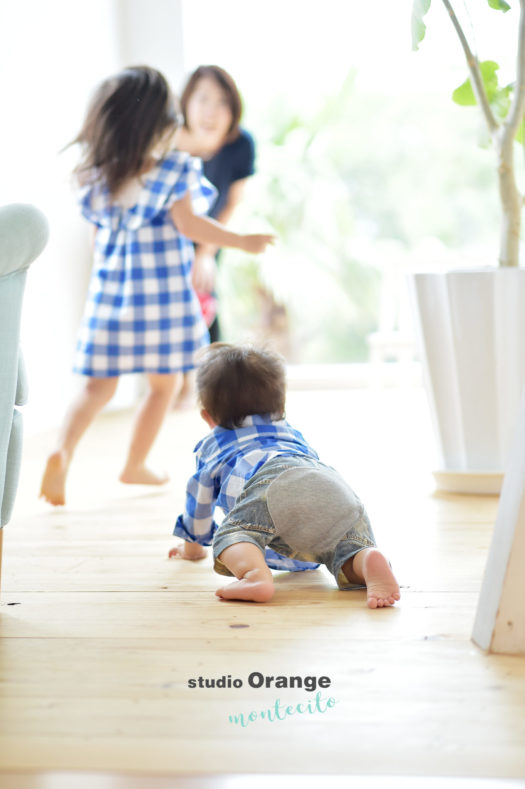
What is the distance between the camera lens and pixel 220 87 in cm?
299

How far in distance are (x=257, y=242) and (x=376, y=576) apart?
85cm

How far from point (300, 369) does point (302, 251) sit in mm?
1358

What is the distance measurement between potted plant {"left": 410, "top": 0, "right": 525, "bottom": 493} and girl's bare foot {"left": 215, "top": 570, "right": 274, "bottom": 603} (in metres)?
0.80

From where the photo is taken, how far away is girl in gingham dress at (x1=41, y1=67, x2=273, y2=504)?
192cm

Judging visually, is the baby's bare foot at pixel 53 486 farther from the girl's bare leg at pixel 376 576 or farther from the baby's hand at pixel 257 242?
the girl's bare leg at pixel 376 576

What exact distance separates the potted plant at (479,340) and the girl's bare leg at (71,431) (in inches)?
27.0

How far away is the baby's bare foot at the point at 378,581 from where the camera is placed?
1121mm

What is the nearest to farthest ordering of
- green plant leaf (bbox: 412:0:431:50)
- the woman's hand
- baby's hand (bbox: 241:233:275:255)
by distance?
green plant leaf (bbox: 412:0:431:50) → baby's hand (bbox: 241:233:275:255) → the woman's hand

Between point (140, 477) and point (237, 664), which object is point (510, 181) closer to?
point (140, 477)

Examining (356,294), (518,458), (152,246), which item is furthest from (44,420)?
(356,294)

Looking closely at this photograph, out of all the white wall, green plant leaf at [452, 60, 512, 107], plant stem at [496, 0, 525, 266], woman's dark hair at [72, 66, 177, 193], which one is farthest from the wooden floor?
the white wall

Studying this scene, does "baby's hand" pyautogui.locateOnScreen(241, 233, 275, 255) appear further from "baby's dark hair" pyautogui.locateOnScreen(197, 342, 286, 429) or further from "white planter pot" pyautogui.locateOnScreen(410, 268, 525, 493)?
"baby's dark hair" pyautogui.locateOnScreen(197, 342, 286, 429)

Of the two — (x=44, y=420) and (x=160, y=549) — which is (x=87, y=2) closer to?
(x=44, y=420)

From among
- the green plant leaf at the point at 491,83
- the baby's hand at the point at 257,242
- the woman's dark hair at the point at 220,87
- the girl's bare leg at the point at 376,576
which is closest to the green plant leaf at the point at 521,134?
the green plant leaf at the point at 491,83
